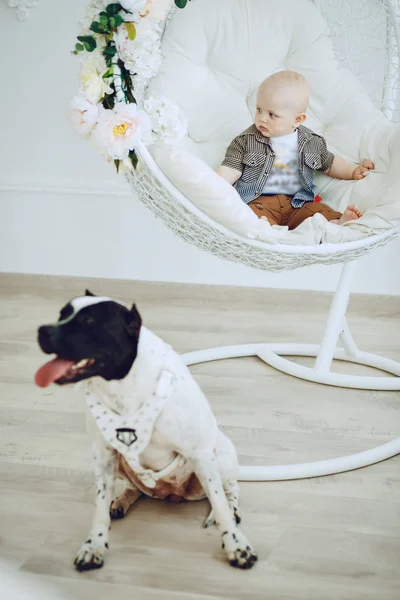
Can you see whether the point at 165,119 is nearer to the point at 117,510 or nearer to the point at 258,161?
the point at 258,161

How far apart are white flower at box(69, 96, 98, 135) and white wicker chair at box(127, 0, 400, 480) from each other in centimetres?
12

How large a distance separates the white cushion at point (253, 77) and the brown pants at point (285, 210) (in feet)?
0.29

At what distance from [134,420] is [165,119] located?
646 millimetres

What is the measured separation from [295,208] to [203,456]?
866mm

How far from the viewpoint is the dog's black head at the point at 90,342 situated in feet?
3.31

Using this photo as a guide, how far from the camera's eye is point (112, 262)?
8.99ft

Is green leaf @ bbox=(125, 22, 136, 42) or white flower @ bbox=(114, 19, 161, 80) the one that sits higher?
green leaf @ bbox=(125, 22, 136, 42)

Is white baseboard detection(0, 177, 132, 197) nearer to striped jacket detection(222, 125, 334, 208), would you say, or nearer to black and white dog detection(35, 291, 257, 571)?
striped jacket detection(222, 125, 334, 208)

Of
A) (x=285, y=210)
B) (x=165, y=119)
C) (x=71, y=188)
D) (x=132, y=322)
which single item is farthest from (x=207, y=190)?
(x=71, y=188)

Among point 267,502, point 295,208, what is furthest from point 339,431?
point 295,208

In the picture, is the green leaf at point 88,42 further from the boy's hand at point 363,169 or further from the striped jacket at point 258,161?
the boy's hand at point 363,169

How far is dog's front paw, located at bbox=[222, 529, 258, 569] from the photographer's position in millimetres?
1196

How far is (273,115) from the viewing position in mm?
1797

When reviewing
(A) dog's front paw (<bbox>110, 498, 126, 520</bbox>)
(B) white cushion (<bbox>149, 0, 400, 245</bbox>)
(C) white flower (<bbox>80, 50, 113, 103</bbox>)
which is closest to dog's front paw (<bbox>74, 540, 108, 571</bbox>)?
(A) dog's front paw (<bbox>110, 498, 126, 520</bbox>)
